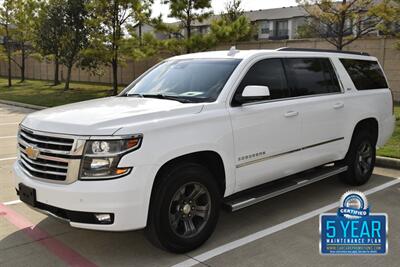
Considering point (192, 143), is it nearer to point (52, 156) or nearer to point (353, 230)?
point (52, 156)

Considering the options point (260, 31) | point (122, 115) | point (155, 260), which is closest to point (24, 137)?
point (122, 115)

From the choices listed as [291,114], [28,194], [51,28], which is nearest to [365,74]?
[291,114]

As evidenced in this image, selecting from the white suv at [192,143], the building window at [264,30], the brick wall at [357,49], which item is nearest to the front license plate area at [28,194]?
the white suv at [192,143]

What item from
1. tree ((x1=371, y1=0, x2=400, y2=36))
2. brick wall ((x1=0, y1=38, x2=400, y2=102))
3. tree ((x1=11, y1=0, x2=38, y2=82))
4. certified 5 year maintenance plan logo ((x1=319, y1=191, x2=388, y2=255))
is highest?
tree ((x1=11, y1=0, x2=38, y2=82))

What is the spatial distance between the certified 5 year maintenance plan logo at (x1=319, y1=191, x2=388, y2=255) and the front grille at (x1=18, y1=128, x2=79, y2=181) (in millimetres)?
2453

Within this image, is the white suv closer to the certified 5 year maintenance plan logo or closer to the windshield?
the windshield

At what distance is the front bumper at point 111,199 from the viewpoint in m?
3.62

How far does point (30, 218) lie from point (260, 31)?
202ft

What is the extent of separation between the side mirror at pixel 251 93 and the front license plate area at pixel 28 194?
210cm

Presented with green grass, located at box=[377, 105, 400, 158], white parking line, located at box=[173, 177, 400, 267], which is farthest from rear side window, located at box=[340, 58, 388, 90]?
white parking line, located at box=[173, 177, 400, 267]

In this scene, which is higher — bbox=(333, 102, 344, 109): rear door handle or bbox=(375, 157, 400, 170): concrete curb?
bbox=(333, 102, 344, 109): rear door handle

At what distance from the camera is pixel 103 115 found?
396 centimetres

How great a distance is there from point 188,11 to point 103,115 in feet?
52.7

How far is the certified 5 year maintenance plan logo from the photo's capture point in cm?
Result: 424
